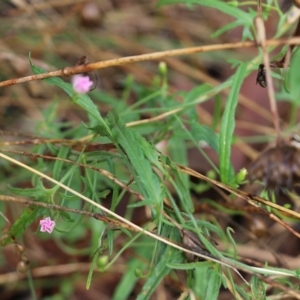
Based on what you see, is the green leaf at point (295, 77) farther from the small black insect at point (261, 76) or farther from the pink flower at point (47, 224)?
the pink flower at point (47, 224)

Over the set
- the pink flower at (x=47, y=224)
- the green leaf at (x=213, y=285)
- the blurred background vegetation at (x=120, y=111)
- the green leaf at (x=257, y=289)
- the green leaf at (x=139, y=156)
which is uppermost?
the green leaf at (x=139, y=156)

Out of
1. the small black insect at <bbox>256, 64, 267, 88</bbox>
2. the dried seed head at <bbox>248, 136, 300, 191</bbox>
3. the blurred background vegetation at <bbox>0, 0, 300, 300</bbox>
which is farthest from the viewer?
the blurred background vegetation at <bbox>0, 0, 300, 300</bbox>

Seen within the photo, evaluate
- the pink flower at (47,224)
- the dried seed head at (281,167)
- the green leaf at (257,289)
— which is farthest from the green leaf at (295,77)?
the pink flower at (47,224)

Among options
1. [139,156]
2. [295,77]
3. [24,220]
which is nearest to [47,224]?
[24,220]

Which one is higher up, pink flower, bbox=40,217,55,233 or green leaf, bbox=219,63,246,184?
green leaf, bbox=219,63,246,184

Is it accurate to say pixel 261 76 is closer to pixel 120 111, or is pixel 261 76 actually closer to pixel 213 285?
pixel 213 285

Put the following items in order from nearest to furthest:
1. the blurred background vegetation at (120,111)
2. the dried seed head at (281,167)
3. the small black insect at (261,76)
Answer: the dried seed head at (281,167) < the small black insect at (261,76) < the blurred background vegetation at (120,111)

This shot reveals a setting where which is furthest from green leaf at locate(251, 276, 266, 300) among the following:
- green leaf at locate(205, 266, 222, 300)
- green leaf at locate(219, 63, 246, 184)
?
green leaf at locate(219, 63, 246, 184)

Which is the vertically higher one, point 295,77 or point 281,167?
point 281,167

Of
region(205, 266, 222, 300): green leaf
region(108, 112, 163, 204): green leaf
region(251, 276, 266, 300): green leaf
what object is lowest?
region(251, 276, 266, 300): green leaf

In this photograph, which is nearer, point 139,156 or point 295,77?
point 139,156

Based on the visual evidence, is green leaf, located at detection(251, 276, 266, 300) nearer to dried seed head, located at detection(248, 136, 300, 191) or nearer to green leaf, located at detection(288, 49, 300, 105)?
dried seed head, located at detection(248, 136, 300, 191)
